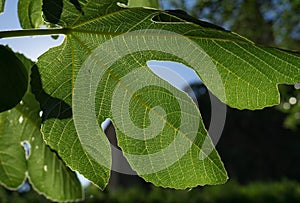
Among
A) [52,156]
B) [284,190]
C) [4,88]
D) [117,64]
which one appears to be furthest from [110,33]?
[284,190]

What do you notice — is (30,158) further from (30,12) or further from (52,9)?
(52,9)

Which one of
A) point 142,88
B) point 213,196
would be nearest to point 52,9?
point 142,88

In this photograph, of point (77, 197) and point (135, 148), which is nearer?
point (135, 148)

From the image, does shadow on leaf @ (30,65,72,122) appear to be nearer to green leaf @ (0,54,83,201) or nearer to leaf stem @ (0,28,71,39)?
leaf stem @ (0,28,71,39)

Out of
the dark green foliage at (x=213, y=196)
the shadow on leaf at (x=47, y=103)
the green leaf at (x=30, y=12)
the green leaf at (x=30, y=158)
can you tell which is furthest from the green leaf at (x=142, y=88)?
the dark green foliage at (x=213, y=196)

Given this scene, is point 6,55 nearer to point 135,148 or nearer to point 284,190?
point 135,148

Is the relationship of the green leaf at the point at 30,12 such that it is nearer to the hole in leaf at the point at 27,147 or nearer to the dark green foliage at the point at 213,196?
the hole in leaf at the point at 27,147

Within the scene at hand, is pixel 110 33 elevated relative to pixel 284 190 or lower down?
elevated
